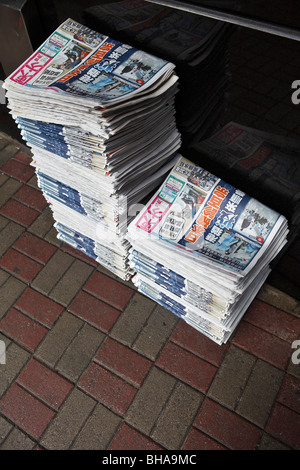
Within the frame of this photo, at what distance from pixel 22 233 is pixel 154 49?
1.61 m

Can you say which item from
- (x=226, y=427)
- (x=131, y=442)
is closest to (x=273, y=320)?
(x=226, y=427)

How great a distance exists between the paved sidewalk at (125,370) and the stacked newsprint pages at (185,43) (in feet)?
3.86

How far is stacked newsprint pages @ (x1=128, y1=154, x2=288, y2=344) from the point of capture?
2.17 meters

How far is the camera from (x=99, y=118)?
1889 millimetres

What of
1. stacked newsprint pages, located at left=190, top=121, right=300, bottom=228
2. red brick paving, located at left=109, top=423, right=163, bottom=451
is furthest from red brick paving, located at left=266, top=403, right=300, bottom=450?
stacked newsprint pages, located at left=190, top=121, right=300, bottom=228

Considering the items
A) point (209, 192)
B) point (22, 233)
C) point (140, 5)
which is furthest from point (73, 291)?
point (140, 5)

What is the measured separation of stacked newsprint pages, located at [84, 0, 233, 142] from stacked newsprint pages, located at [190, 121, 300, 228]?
117 mm

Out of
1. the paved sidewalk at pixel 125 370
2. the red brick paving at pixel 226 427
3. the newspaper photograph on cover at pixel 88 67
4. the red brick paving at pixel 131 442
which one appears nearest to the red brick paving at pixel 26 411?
the paved sidewalk at pixel 125 370

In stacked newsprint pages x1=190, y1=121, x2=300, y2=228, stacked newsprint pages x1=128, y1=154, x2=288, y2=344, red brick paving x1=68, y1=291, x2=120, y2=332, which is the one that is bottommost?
red brick paving x1=68, y1=291, x2=120, y2=332

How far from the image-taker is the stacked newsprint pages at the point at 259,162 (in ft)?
7.23

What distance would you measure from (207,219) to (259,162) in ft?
1.37

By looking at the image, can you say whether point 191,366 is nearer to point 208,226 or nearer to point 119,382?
point 119,382

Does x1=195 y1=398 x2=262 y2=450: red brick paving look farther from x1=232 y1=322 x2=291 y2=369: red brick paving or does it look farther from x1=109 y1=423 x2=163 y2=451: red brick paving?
x1=232 y1=322 x2=291 y2=369: red brick paving

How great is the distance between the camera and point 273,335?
255 centimetres
